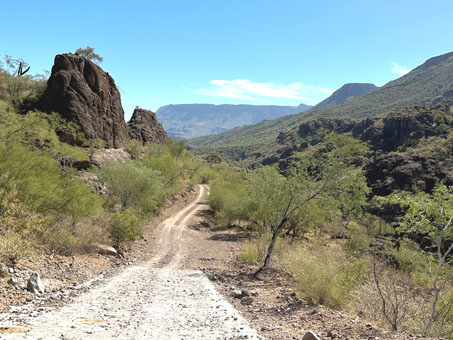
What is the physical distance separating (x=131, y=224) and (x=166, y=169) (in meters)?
24.8

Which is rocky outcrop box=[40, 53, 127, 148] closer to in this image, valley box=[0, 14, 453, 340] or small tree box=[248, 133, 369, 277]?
valley box=[0, 14, 453, 340]

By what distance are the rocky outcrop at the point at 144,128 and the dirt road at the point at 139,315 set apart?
52919 millimetres

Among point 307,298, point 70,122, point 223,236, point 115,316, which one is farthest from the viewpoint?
point 70,122

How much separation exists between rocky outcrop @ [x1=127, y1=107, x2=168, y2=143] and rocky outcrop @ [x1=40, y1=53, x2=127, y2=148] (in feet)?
42.4

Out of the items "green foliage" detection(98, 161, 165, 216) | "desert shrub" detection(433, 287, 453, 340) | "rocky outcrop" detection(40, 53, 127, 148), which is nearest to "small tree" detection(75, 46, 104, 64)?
"rocky outcrop" detection(40, 53, 127, 148)

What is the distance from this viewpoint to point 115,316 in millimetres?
7574

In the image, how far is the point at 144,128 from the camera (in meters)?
67.6

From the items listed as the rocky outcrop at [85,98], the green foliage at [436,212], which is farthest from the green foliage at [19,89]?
the green foliage at [436,212]

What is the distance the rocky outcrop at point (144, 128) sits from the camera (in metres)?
64.5

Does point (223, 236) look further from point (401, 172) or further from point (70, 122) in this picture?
point (401, 172)

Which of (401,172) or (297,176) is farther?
(401,172)

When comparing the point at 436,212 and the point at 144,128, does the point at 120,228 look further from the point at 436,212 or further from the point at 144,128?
the point at 144,128

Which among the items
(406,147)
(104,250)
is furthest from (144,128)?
(406,147)

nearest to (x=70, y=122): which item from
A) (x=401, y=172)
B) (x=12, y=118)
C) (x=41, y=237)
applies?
(x=12, y=118)
